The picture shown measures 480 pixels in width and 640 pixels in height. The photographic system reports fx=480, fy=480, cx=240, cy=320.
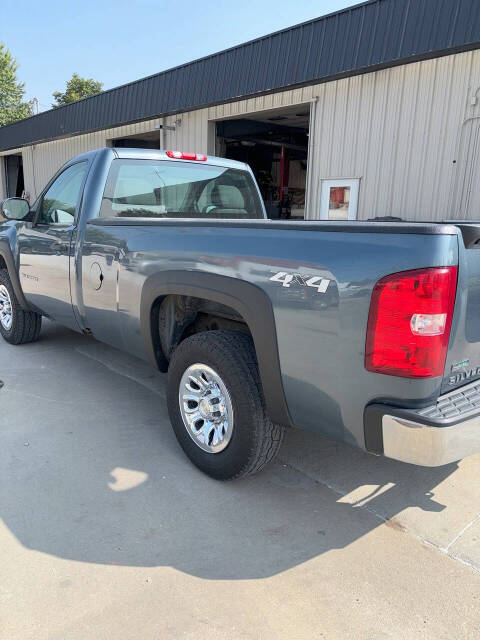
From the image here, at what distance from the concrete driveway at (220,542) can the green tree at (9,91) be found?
55.3 m

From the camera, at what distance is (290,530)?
2414 mm

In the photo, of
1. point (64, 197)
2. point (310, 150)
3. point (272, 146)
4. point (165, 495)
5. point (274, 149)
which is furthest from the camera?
point (274, 149)

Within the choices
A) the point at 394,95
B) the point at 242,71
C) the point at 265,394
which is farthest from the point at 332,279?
the point at 242,71

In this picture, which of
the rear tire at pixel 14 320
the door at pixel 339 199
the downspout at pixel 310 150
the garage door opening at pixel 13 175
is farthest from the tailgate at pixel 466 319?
the garage door opening at pixel 13 175

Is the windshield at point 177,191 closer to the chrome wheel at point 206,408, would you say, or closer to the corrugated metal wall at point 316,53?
the chrome wheel at point 206,408

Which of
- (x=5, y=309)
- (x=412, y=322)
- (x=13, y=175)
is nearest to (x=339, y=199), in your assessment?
(x=5, y=309)

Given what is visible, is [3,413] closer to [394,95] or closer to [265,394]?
[265,394]

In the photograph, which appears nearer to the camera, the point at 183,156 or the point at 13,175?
the point at 183,156

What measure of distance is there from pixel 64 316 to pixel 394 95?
6816 millimetres

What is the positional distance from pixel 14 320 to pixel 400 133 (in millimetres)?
6715

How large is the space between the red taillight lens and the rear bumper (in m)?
0.16

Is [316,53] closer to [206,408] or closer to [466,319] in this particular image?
[206,408]

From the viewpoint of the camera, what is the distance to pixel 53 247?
409 cm

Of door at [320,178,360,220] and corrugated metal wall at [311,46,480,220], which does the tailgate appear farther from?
door at [320,178,360,220]
